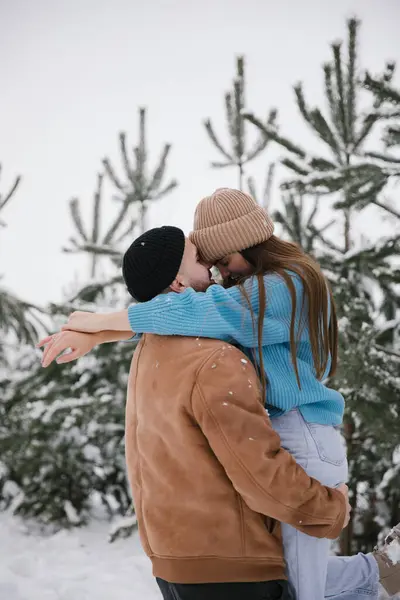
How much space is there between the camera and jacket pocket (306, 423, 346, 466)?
168 cm

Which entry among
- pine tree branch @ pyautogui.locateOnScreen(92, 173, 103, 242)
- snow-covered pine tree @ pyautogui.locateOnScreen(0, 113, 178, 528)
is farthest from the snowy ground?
pine tree branch @ pyautogui.locateOnScreen(92, 173, 103, 242)

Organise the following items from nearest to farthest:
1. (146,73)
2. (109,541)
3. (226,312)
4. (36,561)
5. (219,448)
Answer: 1. (219,448)
2. (226,312)
3. (36,561)
4. (109,541)
5. (146,73)

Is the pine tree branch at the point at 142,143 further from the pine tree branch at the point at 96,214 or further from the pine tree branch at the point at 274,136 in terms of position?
the pine tree branch at the point at 274,136

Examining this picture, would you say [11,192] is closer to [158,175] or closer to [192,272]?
[158,175]

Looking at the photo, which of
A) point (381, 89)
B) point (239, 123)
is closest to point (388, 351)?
point (381, 89)

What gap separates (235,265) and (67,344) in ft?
1.91

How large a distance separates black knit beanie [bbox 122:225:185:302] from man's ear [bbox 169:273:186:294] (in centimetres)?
2

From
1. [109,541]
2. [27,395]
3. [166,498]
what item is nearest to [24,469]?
[27,395]

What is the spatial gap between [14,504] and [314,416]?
534 cm

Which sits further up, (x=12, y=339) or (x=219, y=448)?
(x=219, y=448)

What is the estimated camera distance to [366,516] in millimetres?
4766

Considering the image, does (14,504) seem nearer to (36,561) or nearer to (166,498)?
(36,561)

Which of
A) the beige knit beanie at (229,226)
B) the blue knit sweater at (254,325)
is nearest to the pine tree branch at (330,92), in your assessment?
the beige knit beanie at (229,226)

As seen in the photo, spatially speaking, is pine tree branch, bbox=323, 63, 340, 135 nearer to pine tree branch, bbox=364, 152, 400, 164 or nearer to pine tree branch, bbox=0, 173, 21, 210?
pine tree branch, bbox=364, 152, 400, 164
